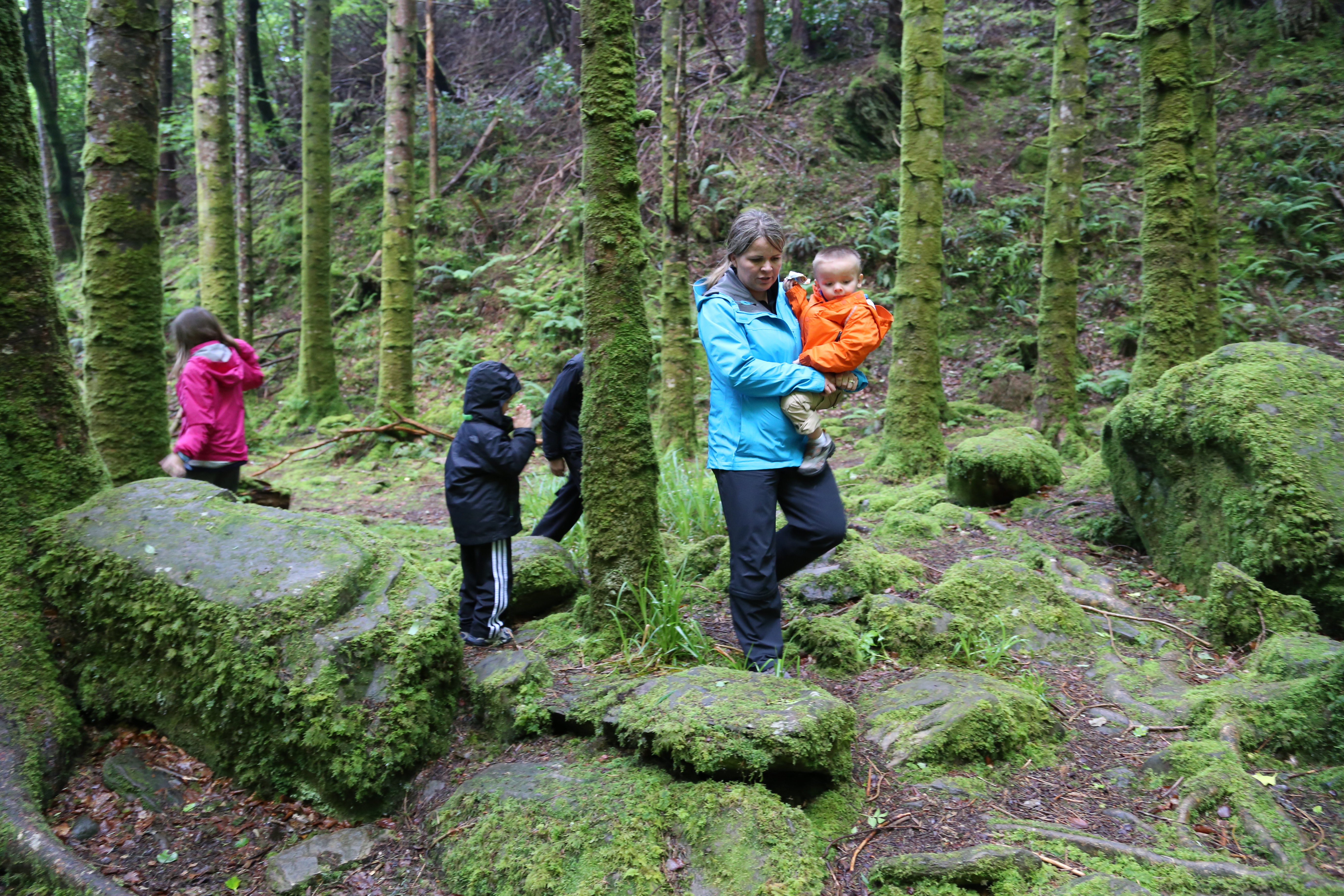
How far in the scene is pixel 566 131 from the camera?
20.9 metres

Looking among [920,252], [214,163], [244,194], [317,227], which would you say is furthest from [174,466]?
[244,194]

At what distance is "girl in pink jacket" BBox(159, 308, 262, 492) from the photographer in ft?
19.6

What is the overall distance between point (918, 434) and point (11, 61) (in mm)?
8057

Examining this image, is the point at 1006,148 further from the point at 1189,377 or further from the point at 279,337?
the point at 279,337

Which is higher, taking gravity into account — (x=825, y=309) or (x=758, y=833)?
(x=825, y=309)

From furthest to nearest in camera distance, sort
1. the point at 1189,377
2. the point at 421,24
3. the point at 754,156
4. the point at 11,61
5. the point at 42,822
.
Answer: the point at 421,24 < the point at 754,156 < the point at 1189,377 < the point at 11,61 < the point at 42,822

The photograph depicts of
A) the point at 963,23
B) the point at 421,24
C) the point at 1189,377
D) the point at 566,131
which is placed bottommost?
the point at 1189,377

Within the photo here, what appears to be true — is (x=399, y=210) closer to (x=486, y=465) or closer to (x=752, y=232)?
(x=486, y=465)

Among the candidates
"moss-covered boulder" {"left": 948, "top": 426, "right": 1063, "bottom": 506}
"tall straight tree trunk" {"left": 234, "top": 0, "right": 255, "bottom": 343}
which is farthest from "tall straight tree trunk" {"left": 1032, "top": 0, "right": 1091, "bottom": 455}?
"tall straight tree trunk" {"left": 234, "top": 0, "right": 255, "bottom": 343}

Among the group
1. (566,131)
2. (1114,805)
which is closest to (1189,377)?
(1114,805)

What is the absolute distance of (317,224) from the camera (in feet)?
44.7

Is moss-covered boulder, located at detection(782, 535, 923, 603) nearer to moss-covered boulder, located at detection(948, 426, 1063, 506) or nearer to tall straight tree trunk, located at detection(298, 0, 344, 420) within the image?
moss-covered boulder, located at detection(948, 426, 1063, 506)

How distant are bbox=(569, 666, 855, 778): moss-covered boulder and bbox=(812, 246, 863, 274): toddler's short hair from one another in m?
2.25

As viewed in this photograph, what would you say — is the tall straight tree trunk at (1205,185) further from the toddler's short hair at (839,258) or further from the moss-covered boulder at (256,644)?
the moss-covered boulder at (256,644)
